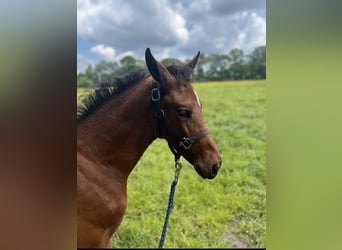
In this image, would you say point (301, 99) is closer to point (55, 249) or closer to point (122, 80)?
point (55, 249)

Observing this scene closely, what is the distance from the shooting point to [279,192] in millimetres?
402

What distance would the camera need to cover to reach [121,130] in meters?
1.04

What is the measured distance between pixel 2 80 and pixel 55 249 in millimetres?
253

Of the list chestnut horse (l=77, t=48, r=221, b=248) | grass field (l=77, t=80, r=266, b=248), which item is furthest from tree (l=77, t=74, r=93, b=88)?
chestnut horse (l=77, t=48, r=221, b=248)

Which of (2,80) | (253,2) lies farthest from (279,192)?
(253,2)

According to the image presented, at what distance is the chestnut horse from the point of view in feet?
3.19

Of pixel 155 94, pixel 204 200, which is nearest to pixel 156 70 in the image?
pixel 155 94

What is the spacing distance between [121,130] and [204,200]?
4.35ft

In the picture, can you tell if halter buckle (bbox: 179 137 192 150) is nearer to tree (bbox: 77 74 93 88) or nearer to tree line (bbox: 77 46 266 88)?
tree line (bbox: 77 46 266 88)

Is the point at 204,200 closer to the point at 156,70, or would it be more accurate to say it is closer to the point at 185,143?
the point at 185,143

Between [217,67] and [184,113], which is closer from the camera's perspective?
[184,113]

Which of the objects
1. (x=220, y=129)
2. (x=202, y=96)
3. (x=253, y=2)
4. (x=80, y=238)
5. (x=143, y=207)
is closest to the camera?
(x=80, y=238)

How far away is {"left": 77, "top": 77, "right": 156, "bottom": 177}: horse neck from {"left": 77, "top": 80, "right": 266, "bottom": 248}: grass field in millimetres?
864

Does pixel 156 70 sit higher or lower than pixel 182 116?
higher
